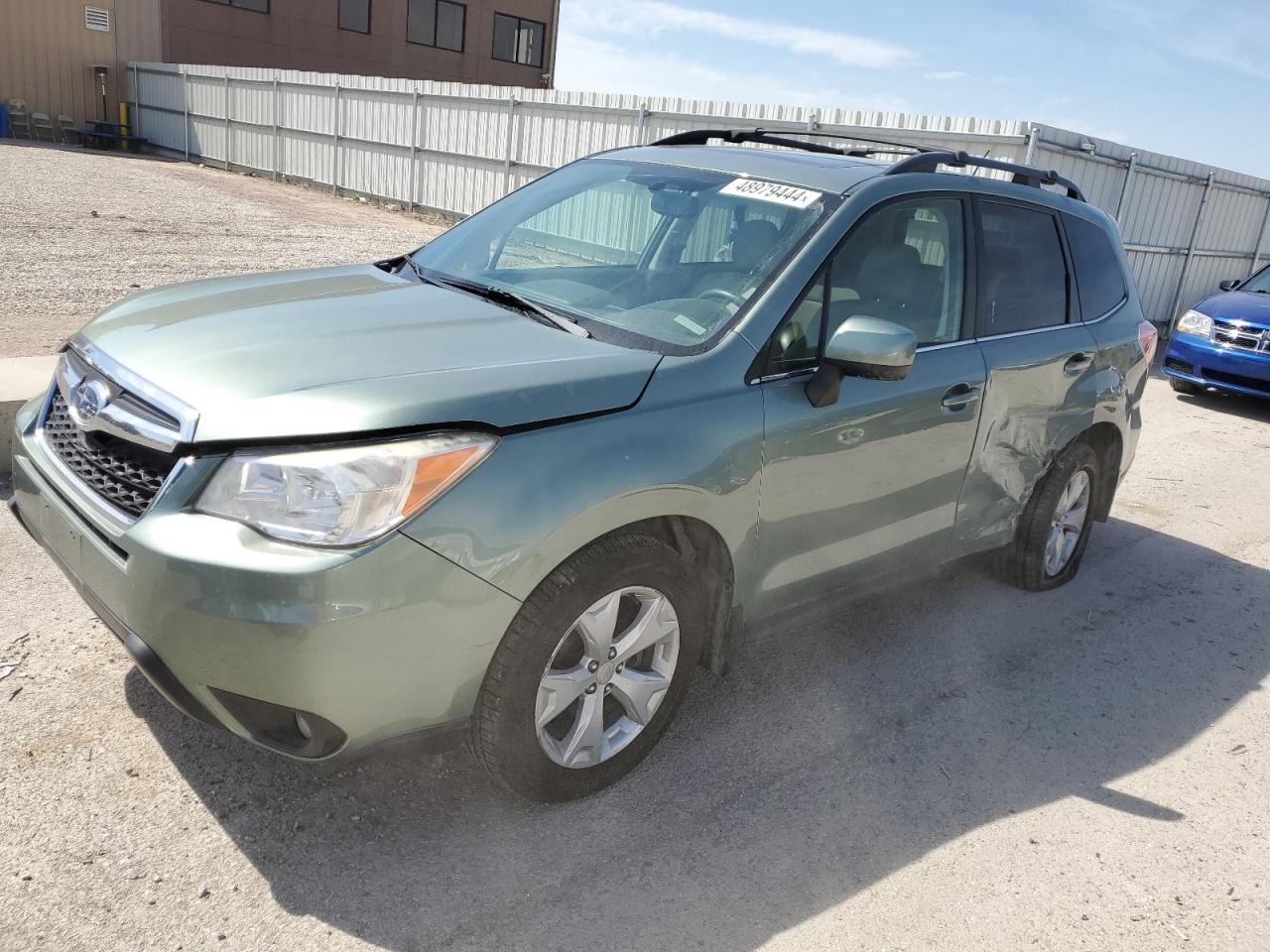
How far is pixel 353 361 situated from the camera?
102 inches

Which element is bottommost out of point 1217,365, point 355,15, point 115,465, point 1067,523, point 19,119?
point 19,119

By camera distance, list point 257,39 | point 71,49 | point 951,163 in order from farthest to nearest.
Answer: point 257,39 < point 71,49 < point 951,163

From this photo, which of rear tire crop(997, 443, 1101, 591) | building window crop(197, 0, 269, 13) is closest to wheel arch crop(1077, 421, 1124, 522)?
rear tire crop(997, 443, 1101, 591)

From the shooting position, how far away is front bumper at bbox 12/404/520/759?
2242mm

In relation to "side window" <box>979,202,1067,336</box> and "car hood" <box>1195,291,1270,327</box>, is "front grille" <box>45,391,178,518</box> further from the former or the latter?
"car hood" <box>1195,291,1270,327</box>

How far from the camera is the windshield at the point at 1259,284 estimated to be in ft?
36.2

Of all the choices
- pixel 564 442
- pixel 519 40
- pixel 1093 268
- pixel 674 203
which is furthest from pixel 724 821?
pixel 519 40

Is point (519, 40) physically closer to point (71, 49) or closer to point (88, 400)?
point (71, 49)

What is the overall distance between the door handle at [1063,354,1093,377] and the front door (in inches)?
28.5

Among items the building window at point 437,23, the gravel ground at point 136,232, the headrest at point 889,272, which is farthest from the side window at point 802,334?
the building window at point 437,23

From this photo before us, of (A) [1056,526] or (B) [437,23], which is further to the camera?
(B) [437,23]

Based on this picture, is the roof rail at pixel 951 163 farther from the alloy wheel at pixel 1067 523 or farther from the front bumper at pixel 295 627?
the front bumper at pixel 295 627

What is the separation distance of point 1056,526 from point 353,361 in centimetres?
340

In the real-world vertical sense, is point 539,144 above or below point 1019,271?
below
